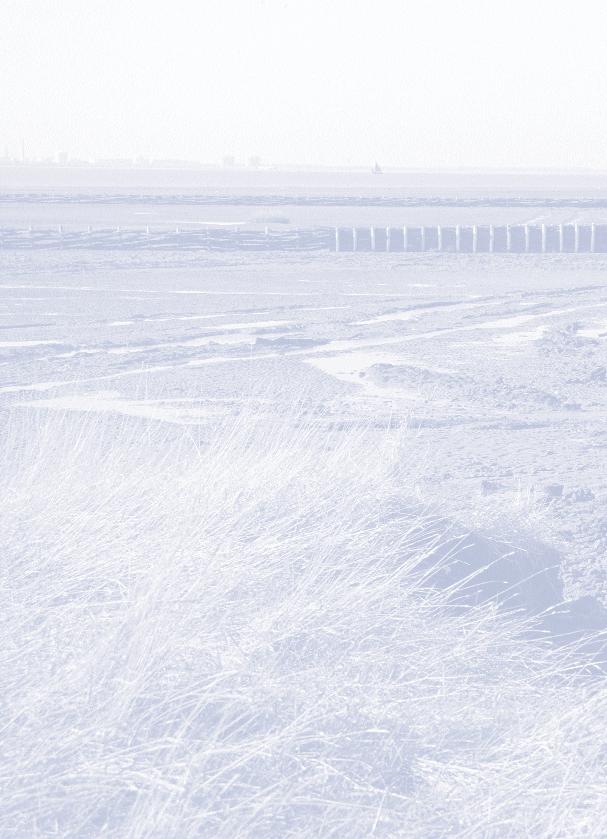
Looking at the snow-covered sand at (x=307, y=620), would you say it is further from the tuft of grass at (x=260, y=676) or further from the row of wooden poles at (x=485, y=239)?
the row of wooden poles at (x=485, y=239)

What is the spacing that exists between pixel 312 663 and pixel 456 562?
185cm

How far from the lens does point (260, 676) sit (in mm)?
5137

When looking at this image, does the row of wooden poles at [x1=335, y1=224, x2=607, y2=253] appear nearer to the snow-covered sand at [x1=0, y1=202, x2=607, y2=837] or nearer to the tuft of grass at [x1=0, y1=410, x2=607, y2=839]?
the snow-covered sand at [x1=0, y1=202, x2=607, y2=837]

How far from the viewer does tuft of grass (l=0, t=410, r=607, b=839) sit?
167 inches

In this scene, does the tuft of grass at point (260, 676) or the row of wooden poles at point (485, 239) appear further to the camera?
the row of wooden poles at point (485, 239)

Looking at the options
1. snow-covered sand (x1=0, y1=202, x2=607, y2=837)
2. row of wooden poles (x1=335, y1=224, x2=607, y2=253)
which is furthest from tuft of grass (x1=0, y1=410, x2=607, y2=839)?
row of wooden poles (x1=335, y1=224, x2=607, y2=253)

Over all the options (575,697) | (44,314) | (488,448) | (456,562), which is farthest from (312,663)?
(44,314)

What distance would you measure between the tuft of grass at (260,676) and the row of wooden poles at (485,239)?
30080mm

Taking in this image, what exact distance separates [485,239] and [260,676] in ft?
110

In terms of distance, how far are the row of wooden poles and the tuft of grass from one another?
30.1 m

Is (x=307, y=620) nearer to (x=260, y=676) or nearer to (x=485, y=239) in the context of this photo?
(x=260, y=676)

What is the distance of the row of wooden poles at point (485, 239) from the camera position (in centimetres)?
3691

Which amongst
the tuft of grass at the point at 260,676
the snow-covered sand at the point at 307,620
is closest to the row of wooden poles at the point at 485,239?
the snow-covered sand at the point at 307,620

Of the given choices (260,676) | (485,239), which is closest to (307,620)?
(260,676)
